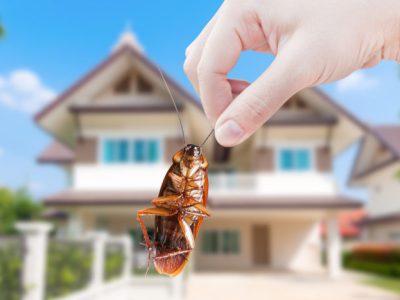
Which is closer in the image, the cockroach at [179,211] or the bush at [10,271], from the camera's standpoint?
the cockroach at [179,211]

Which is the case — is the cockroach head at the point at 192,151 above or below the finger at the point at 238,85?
below

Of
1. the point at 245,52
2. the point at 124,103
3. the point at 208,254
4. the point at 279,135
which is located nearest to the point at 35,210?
the point at 208,254

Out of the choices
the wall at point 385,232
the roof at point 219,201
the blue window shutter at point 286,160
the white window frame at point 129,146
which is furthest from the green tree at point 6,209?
the wall at point 385,232

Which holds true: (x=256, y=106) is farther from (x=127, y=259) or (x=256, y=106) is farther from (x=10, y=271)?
(x=127, y=259)

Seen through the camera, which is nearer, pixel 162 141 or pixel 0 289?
pixel 0 289

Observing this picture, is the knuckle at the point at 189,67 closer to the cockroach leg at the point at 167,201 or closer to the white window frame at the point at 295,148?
the cockroach leg at the point at 167,201

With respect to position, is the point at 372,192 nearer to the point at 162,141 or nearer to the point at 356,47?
the point at 162,141

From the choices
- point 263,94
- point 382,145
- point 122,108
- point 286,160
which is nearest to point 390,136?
point 382,145

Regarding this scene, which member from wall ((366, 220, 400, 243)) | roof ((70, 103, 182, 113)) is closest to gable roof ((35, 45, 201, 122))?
roof ((70, 103, 182, 113))
